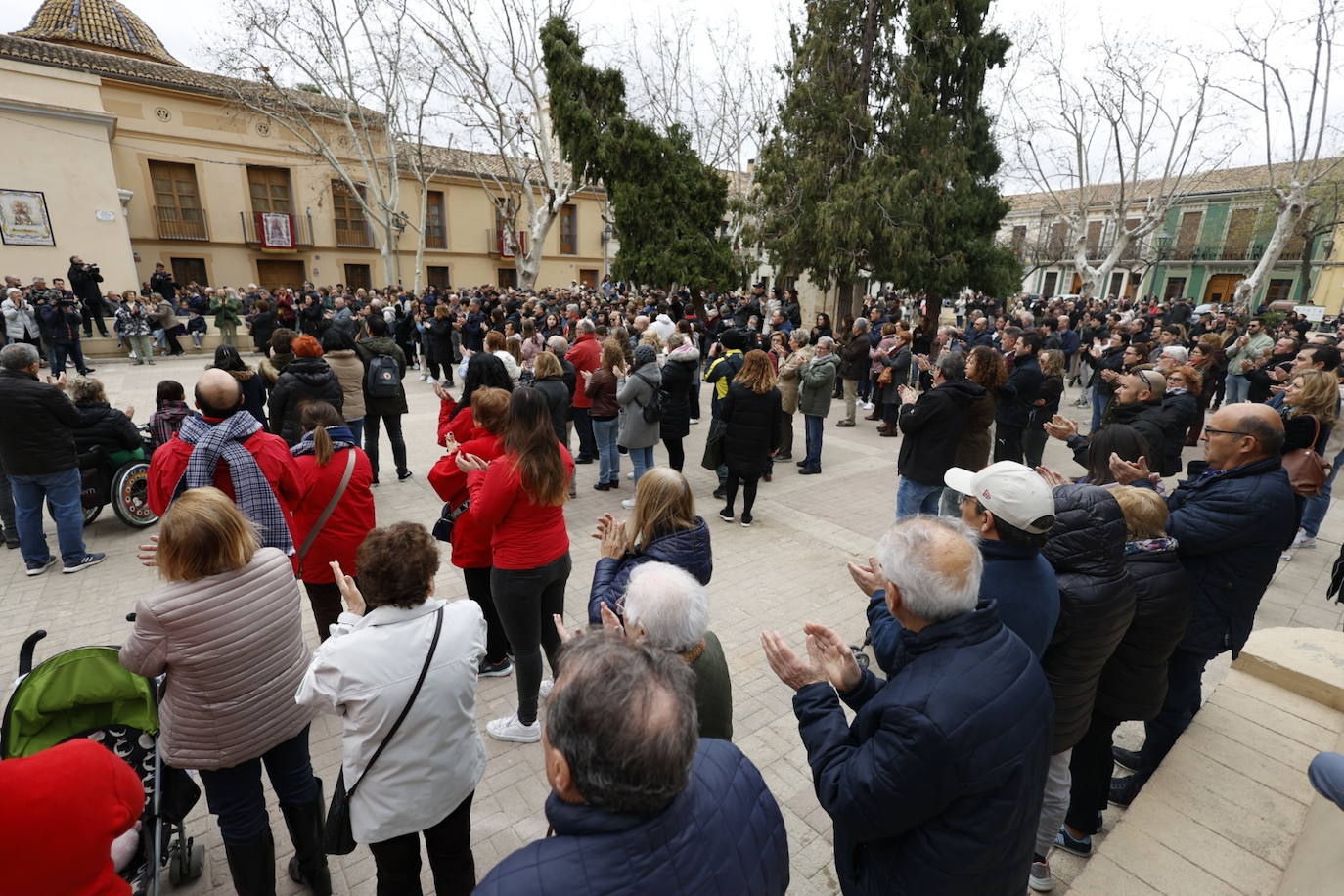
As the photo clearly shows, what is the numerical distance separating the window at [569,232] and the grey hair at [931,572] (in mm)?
37850

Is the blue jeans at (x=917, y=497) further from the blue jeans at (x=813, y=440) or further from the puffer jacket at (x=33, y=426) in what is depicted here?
the puffer jacket at (x=33, y=426)

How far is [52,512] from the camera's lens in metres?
5.11

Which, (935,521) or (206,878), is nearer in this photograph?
(935,521)

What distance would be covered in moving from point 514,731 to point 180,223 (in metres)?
31.5

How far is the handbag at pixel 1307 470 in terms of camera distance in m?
4.21

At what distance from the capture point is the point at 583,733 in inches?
46.9

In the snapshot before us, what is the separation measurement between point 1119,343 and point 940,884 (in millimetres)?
10356

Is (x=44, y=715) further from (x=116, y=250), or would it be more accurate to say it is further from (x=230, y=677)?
(x=116, y=250)

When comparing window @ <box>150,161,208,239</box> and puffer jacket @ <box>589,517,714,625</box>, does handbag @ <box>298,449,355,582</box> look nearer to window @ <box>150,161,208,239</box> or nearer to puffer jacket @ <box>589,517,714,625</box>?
puffer jacket @ <box>589,517,714,625</box>

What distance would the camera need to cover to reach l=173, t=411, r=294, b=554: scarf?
10.9 feet

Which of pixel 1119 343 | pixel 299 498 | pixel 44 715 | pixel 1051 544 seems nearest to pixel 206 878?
pixel 44 715

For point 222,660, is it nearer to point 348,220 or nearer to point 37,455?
point 37,455

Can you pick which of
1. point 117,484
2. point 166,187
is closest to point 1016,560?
point 117,484

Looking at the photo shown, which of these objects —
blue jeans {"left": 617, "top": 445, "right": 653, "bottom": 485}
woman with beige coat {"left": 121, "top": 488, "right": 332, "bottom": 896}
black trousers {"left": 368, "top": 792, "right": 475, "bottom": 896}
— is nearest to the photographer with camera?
blue jeans {"left": 617, "top": 445, "right": 653, "bottom": 485}
